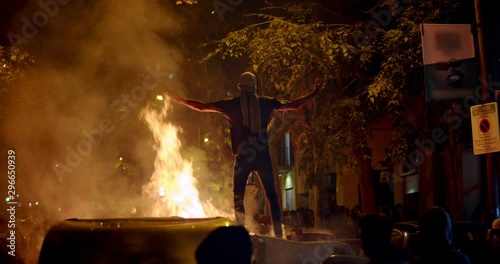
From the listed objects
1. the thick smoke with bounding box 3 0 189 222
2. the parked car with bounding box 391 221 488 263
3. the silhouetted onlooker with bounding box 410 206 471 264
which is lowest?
the parked car with bounding box 391 221 488 263

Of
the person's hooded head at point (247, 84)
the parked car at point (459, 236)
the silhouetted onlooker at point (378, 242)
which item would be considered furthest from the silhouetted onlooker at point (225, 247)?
the parked car at point (459, 236)

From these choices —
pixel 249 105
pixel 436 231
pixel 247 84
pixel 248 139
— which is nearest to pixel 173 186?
pixel 248 139

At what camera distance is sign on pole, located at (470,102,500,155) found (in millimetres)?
9648

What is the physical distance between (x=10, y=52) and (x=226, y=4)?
589 centimetres

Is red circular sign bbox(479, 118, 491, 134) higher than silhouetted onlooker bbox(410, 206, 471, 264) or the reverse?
higher

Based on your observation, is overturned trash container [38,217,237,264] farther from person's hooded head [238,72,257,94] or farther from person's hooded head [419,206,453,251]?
person's hooded head [238,72,257,94]

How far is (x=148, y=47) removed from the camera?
42.0ft

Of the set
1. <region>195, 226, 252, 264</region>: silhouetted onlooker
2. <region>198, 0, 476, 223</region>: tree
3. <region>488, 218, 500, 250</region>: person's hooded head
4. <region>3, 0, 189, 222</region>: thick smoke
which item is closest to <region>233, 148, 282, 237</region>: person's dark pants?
<region>195, 226, 252, 264</region>: silhouetted onlooker

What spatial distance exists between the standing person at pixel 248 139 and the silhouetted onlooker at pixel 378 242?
228 cm

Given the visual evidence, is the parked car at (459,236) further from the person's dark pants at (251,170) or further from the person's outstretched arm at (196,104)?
the person's outstretched arm at (196,104)

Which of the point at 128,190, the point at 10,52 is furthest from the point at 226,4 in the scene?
the point at 128,190

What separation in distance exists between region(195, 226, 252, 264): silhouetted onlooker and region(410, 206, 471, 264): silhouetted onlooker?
108 cm

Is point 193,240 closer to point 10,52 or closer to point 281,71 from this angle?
point 281,71

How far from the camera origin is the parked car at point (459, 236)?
28.4ft
